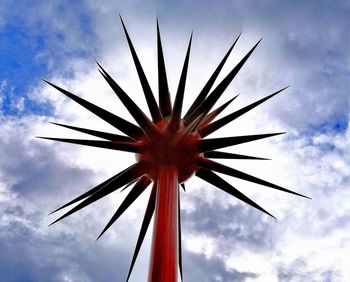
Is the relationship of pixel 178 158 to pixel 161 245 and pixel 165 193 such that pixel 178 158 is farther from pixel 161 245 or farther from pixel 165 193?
pixel 161 245

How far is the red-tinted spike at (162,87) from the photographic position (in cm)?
1762

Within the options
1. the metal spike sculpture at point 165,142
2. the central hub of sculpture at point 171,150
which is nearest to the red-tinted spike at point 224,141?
the metal spike sculpture at point 165,142

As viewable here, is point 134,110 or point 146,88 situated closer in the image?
point 134,110

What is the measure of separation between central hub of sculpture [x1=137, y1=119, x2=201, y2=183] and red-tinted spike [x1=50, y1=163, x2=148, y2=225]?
0.47 meters

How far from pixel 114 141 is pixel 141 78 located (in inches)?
123

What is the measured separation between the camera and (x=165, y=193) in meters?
15.8

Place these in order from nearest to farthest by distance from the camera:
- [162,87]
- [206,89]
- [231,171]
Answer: [231,171], [206,89], [162,87]

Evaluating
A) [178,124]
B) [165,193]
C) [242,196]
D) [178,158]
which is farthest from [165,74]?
[242,196]

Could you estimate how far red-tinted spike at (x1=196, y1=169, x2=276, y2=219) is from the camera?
59.5 feet

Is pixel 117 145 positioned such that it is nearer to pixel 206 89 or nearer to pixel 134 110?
pixel 134 110

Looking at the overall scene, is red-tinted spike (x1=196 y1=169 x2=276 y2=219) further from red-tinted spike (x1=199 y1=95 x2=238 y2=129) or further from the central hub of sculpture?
red-tinted spike (x1=199 y1=95 x2=238 y2=129)

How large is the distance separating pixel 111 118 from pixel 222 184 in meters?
6.26

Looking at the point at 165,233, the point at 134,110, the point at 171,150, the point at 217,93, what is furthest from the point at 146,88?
the point at 165,233

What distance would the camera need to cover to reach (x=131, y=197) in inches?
765
